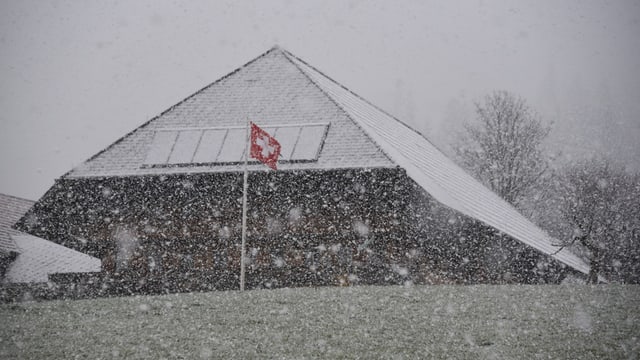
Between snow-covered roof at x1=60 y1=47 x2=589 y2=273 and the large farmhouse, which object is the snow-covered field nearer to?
the large farmhouse

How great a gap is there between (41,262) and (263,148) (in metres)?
16.6

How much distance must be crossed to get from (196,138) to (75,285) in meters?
5.52

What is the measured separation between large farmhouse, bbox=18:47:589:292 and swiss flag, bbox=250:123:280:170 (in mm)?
1011

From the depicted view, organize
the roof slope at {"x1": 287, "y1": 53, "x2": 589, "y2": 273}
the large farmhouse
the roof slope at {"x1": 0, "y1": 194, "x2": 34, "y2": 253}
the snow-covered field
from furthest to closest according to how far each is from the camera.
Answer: the roof slope at {"x1": 0, "y1": 194, "x2": 34, "y2": 253}
the large farmhouse
the roof slope at {"x1": 287, "y1": 53, "x2": 589, "y2": 273}
the snow-covered field

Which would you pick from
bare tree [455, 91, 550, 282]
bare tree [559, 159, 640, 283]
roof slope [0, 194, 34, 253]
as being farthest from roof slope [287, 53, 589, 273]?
roof slope [0, 194, 34, 253]

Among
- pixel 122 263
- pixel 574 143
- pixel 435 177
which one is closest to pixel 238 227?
pixel 122 263

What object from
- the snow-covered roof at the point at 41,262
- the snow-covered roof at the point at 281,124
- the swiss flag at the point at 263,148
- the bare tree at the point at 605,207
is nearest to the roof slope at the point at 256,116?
the snow-covered roof at the point at 281,124

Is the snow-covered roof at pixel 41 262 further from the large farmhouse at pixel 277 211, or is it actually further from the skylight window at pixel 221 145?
the skylight window at pixel 221 145

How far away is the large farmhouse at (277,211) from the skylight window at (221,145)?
38mm

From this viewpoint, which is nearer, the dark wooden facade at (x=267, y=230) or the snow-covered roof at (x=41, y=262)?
the dark wooden facade at (x=267, y=230)

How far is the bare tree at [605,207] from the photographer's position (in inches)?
1059

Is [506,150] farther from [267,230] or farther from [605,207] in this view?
[267,230]

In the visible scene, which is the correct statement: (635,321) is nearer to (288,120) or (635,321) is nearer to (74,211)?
(288,120)

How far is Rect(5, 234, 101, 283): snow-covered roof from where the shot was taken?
72.3 ft
